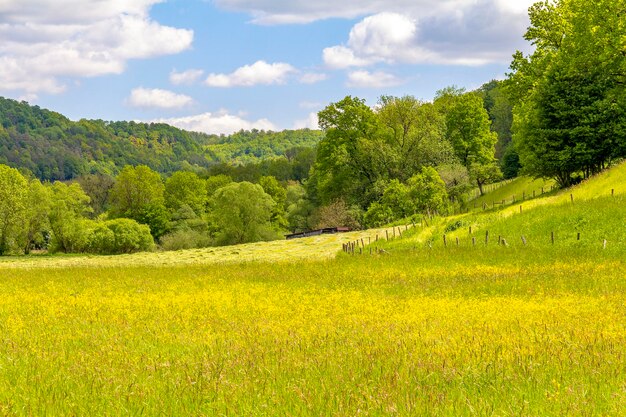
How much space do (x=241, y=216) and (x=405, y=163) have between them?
27494 mm

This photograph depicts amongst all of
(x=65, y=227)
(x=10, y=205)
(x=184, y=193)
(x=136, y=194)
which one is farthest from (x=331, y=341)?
(x=184, y=193)

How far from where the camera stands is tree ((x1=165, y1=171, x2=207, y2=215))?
123312 millimetres

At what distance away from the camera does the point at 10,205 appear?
303 ft

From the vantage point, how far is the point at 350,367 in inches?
364

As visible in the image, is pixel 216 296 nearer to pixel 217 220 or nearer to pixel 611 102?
pixel 611 102

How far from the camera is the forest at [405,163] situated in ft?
173

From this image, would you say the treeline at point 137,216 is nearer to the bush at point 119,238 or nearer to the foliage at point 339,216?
the bush at point 119,238

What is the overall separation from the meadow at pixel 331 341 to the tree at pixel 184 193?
3708 inches

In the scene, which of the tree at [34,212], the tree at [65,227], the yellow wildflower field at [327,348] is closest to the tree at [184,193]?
the tree at [65,227]

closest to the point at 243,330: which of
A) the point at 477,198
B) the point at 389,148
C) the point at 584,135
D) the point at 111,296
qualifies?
the point at 111,296

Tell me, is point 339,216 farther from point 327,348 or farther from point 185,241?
point 327,348

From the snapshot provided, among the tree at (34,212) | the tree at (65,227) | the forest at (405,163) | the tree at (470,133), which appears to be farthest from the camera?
the tree at (65,227)

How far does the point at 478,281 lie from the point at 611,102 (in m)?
35.8

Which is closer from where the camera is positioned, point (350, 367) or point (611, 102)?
point (350, 367)
